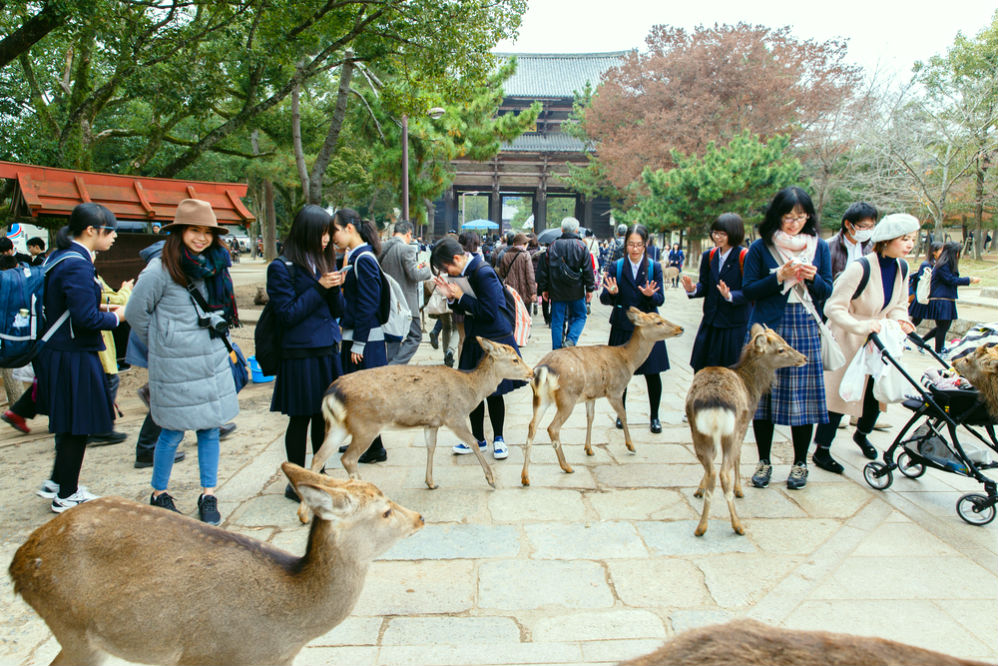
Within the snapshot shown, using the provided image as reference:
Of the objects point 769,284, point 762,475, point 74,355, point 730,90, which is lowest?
point 762,475

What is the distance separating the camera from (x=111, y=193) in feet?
25.4

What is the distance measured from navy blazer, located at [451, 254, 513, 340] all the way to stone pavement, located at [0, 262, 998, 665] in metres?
0.96

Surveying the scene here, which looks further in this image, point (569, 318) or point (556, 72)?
point (556, 72)

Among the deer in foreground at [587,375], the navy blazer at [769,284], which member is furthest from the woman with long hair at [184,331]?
the navy blazer at [769,284]

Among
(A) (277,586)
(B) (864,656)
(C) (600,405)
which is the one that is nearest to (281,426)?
(C) (600,405)

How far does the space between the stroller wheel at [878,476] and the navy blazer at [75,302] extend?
4.49 metres

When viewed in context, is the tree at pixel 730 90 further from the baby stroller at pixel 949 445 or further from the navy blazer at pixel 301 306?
the navy blazer at pixel 301 306

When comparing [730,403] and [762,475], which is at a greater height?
[730,403]

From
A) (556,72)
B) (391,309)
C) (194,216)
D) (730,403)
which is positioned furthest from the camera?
(556,72)

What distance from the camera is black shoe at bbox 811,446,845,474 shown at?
14.0 feet

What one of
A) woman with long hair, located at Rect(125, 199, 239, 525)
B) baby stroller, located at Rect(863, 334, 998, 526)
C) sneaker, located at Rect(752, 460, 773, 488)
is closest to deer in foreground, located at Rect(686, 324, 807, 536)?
sneaker, located at Rect(752, 460, 773, 488)

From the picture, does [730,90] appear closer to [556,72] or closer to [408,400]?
[556,72]

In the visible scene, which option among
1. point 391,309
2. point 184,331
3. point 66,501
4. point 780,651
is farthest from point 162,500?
point 780,651

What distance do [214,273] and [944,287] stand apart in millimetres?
8382
